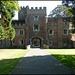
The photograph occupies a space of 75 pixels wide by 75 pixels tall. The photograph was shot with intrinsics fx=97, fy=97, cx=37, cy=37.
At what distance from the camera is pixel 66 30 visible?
2798 cm

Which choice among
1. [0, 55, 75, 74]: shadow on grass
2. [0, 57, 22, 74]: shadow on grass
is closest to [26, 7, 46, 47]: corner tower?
[0, 55, 75, 74]: shadow on grass

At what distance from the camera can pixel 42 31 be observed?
1104 inches

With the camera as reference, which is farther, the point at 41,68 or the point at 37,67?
the point at 37,67

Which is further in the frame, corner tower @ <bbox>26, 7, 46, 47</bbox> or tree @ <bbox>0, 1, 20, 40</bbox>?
corner tower @ <bbox>26, 7, 46, 47</bbox>

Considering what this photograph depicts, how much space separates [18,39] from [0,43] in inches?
213

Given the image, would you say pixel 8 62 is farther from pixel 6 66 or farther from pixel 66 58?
pixel 66 58

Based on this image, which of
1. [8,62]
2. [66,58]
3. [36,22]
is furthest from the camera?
[36,22]

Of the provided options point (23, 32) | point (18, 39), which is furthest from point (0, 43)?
point (23, 32)

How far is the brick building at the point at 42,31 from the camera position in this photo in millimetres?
27547

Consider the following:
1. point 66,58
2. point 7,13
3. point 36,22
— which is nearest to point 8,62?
point 66,58

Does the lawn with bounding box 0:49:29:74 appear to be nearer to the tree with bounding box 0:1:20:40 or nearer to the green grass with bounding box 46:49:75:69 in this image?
the green grass with bounding box 46:49:75:69

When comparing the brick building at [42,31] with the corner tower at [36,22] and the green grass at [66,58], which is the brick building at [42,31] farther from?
the green grass at [66,58]

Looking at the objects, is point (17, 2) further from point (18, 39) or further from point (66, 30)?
point (66, 30)

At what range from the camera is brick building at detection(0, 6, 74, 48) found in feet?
90.4
